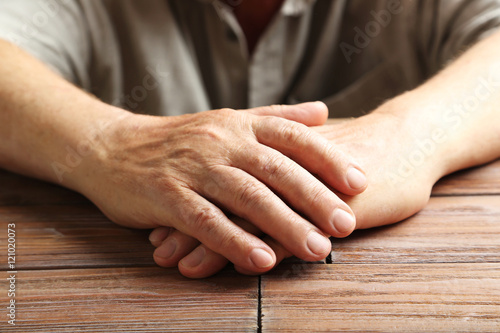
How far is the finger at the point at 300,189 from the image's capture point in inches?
21.4

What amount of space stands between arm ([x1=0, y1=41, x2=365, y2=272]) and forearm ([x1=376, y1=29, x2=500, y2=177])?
0.51 feet

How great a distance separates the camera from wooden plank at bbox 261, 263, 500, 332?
1.49 feet

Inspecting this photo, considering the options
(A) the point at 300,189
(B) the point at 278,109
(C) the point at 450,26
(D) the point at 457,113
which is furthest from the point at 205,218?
(C) the point at 450,26

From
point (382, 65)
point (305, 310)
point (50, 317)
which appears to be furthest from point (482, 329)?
point (382, 65)

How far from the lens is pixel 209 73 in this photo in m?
1.25

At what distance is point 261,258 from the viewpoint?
0.52 meters

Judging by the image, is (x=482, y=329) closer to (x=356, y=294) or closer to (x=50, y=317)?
(x=356, y=294)

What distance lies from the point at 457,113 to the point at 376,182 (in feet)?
0.75

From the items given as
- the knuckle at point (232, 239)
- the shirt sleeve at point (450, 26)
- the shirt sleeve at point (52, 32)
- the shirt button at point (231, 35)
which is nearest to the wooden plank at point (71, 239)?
the knuckle at point (232, 239)

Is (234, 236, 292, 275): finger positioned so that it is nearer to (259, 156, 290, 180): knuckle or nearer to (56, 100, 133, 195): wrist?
(259, 156, 290, 180): knuckle

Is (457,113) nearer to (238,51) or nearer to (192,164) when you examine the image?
(192,164)

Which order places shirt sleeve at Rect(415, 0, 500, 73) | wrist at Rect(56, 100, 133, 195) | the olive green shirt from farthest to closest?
1. the olive green shirt
2. shirt sleeve at Rect(415, 0, 500, 73)
3. wrist at Rect(56, 100, 133, 195)

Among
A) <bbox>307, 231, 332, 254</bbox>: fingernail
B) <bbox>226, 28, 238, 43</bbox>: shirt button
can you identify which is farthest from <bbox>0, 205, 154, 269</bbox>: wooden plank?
<bbox>226, 28, 238, 43</bbox>: shirt button

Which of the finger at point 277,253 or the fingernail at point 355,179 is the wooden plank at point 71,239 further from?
the fingernail at point 355,179
